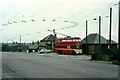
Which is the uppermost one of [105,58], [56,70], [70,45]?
[70,45]

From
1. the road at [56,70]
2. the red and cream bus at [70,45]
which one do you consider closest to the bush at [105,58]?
the road at [56,70]

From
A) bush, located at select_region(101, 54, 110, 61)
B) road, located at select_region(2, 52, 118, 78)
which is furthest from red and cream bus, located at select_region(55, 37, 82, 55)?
road, located at select_region(2, 52, 118, 78)

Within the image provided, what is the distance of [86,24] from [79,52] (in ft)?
25.8

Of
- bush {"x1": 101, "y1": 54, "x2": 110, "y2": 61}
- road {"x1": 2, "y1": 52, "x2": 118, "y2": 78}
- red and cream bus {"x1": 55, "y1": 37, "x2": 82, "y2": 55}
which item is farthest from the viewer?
red and cream bus {"x1": 55, "y1": 37, "x2": 82, "y2": 55}

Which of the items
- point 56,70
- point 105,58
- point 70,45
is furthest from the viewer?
point 70,45

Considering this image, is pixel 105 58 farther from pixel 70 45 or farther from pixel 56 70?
pixel 70 45

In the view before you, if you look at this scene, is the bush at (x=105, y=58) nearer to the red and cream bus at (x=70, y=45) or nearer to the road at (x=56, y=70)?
the road at (x=56, y=70)

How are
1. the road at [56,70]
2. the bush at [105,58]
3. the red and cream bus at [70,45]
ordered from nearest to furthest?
1. the road at [56,70]
2. the bush at [105,58]
3. the red and cream bus at [70,45]

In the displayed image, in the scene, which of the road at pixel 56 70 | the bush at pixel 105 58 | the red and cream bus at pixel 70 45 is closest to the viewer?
the road at pixel 56 70

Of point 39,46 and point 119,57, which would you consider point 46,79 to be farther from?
point 39,46

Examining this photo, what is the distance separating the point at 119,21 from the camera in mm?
37688

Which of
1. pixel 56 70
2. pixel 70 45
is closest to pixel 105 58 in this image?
pixel 56 70

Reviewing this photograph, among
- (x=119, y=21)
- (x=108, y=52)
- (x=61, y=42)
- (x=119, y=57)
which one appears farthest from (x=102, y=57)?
(x=61, y=42)

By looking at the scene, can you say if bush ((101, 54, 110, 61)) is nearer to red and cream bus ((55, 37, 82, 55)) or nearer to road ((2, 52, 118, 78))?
road ((2, 52, 118, 78))
